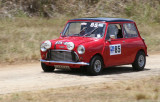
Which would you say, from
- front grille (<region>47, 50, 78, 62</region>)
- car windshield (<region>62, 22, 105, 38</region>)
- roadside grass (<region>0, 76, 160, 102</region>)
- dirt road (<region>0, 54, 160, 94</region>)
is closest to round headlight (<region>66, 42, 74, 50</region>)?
front grille (<region>47, 50, 78, 62</region>)

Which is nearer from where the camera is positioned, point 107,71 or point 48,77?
point 48,77

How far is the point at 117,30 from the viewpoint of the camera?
12562mm

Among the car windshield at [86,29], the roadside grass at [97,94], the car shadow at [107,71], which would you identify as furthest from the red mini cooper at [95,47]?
the roadside grass at [97,94]

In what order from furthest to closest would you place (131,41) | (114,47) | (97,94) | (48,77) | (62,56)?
(131,41) → (114,47) → (62,56) → (48,77) → (97,94)

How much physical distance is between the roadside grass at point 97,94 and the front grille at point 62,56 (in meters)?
1.52

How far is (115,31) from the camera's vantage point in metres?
12.4

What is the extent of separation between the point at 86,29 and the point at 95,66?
137 cm

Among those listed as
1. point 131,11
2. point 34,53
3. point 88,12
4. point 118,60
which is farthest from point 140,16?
point 118,60

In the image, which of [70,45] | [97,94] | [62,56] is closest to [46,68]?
[62,56]

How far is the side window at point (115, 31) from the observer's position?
12.1 meters

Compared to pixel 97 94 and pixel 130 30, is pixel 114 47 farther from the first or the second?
pixel 97 94

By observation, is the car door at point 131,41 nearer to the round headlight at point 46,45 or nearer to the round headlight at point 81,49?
the round headlight at point 81,49

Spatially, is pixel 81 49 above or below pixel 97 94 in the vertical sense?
above

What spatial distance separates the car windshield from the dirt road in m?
1.20
